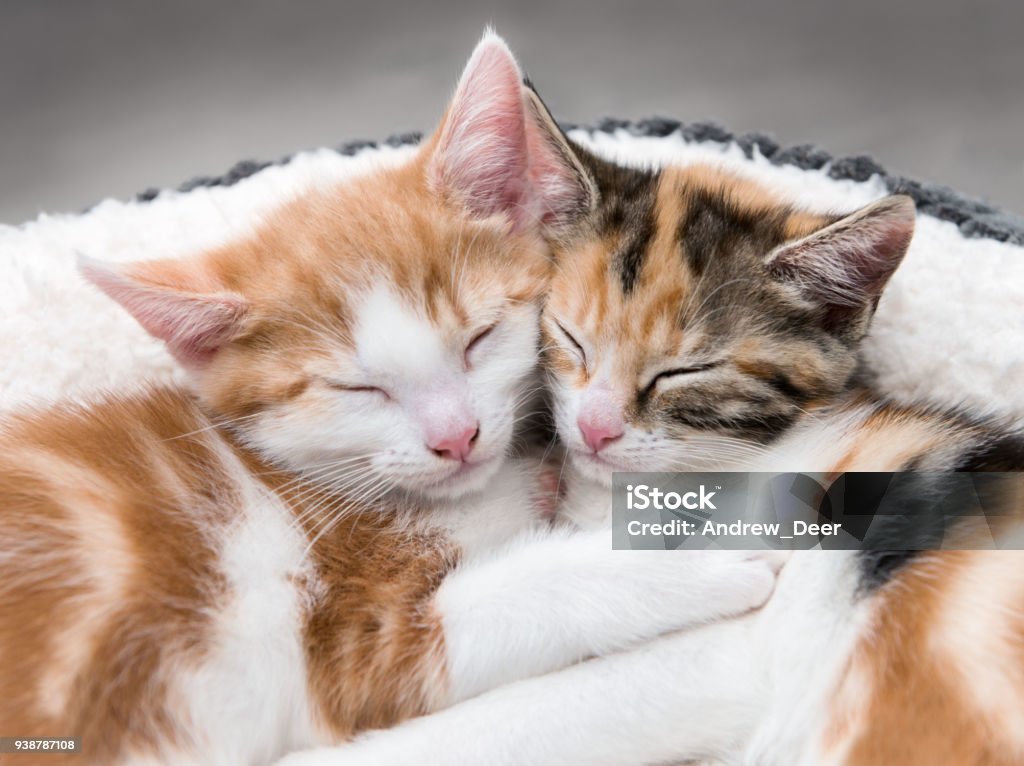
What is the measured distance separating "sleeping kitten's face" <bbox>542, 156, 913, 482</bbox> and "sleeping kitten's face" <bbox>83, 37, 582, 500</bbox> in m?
0.09

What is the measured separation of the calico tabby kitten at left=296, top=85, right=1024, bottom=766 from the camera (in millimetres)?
995

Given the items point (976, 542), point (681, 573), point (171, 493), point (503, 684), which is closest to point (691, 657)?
point (681, 573)

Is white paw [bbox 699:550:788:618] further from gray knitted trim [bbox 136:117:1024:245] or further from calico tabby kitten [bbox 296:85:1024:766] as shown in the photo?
gray knitted trim [bbox 136:117:1024:245]

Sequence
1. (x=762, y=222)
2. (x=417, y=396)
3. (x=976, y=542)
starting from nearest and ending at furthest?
(x=976, y=542) < (x=417, y=396) < (x=762, y=222)

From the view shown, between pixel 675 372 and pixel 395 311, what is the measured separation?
1.11 ft

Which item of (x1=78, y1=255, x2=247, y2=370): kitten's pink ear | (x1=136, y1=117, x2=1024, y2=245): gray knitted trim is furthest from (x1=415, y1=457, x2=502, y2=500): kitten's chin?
(x1=136, y1=117, x2=1024, y2=245): gray knitted trim

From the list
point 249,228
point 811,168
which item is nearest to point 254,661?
point 249,228

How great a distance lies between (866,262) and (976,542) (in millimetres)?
325

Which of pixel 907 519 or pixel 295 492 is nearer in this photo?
pixel 907 519

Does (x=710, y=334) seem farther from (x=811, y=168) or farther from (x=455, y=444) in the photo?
(x=811, y=168)

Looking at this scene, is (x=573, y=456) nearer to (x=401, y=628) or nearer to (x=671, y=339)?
(x=671, y=339)

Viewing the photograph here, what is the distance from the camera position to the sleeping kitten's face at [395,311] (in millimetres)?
1160

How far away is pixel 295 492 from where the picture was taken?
1.22m

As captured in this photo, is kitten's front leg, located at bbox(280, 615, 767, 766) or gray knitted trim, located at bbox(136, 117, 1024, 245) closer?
kitten's front leg, located at bbox(280, 615, 767, 766)
